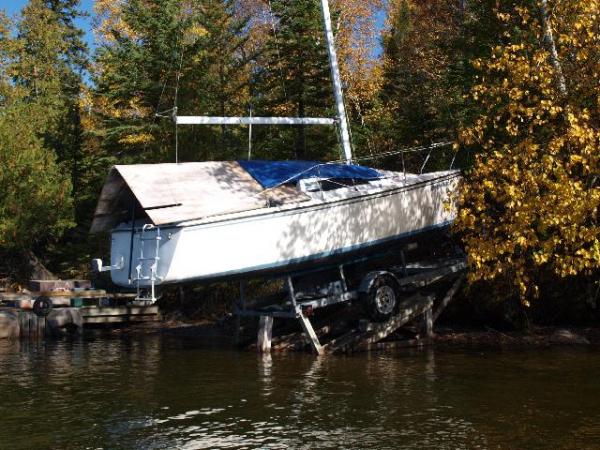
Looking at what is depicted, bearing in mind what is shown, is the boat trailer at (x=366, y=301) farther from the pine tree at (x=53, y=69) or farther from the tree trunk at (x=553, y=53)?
the pine tree at (x=53, y=69)

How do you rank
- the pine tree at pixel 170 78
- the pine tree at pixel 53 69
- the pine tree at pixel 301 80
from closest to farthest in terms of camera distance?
the pine tree at pixel 301 80
the pine tree at pixel 170 78
the pine tree at pixel 53 69

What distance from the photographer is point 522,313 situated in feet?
62.5

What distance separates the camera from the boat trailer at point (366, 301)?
→ 56.0 feet

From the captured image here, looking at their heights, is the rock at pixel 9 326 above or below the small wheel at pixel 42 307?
below

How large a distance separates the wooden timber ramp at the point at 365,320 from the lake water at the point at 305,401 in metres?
0.61

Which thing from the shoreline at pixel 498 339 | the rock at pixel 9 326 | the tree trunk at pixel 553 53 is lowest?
the shoreline at pixel 498 339

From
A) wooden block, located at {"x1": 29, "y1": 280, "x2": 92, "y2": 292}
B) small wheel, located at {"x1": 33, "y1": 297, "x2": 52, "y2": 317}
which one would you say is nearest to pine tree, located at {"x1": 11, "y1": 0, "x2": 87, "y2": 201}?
wooden block, located at {"x1": 29, "y1": 280, "x2": 92, "y2": 292}

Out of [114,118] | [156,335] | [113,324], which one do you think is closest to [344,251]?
[156,335]

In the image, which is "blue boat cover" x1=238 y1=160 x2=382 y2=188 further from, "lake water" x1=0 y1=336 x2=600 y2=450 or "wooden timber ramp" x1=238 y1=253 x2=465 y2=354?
"lake water" x1=0 y1=336 x2=600 y2=450

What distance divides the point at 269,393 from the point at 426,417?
2.98 m

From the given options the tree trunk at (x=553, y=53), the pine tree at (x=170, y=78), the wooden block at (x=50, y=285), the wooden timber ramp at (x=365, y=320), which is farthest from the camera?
the pine tree at (x=170, y=78)

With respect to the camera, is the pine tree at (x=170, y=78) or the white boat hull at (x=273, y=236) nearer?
the white boat hull at (x=273, y=236)

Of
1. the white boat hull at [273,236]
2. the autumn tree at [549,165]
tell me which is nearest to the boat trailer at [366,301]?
the white boat hull at [273,236]

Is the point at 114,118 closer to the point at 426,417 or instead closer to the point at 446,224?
the point at 446,224
